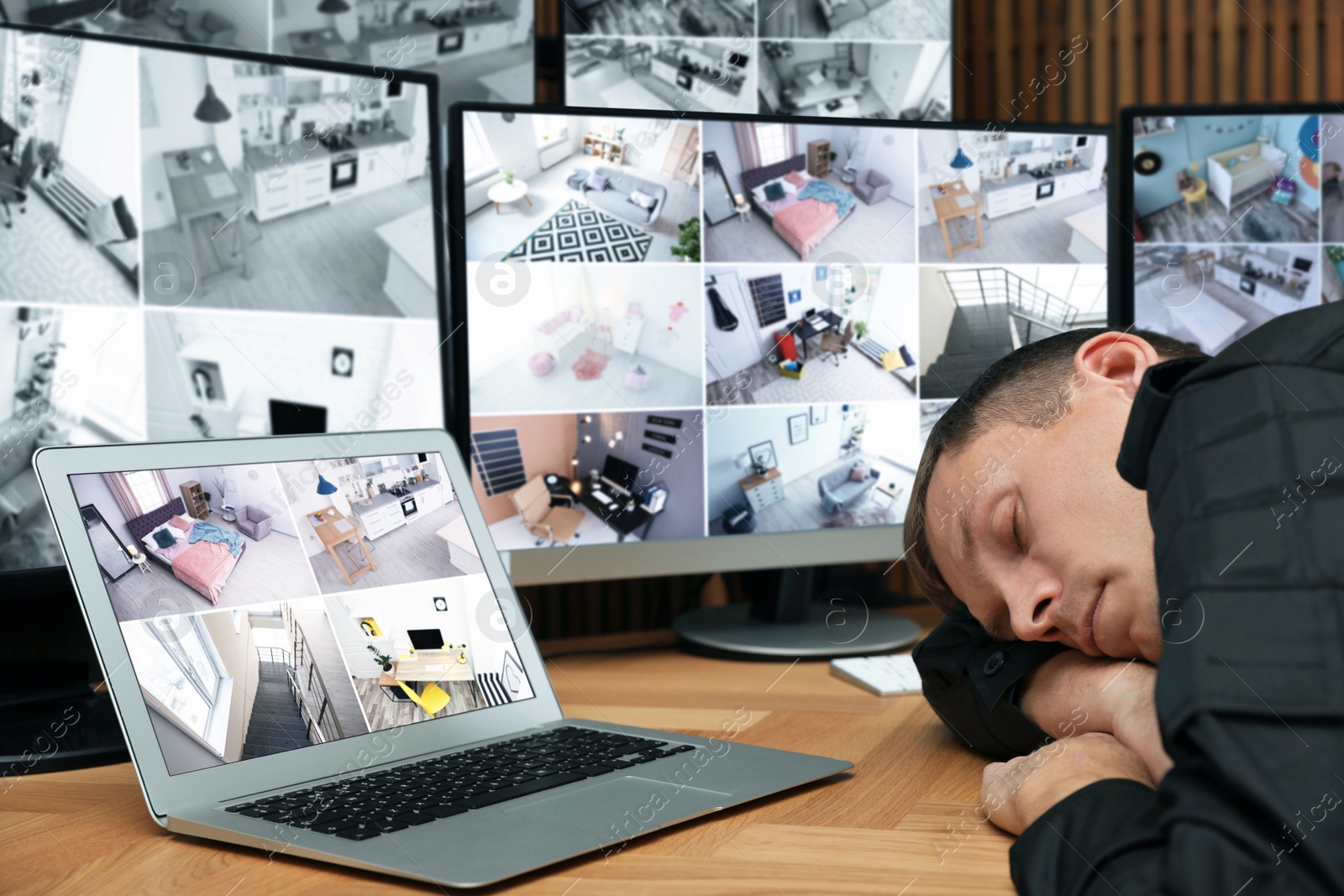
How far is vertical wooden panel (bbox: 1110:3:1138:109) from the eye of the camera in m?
1.73

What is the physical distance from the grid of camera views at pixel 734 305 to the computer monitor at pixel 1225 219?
9 cm

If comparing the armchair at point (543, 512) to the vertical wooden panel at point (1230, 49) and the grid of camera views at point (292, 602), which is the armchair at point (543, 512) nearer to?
the grid of camera views at point (292, 602)

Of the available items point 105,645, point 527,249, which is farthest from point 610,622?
point 105,645

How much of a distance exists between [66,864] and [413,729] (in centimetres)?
20

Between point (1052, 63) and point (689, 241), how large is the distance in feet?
3.57

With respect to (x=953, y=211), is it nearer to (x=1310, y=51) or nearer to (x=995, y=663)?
(x=995, y=663)

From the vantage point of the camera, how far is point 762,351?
3.39ft

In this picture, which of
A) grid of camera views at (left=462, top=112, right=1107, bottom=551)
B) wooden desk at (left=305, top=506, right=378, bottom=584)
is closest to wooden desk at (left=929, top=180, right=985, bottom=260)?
grid of camera views at (left=462, top=112, right=1107, bottom=551)

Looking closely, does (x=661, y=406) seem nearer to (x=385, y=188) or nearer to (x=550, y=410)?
(x=550, y=410)

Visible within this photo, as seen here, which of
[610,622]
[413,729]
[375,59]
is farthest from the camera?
[610,622]

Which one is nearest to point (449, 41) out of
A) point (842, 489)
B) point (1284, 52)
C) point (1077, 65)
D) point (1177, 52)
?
point (842, 489)

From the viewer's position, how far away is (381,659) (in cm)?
66

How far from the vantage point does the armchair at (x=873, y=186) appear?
107cm

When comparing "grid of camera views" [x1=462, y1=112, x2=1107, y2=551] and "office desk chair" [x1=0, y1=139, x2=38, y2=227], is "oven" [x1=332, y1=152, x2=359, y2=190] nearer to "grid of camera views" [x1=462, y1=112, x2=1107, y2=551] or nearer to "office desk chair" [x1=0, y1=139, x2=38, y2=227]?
"grid of camera views" [x1=462, y1=112, x2=1107, y2=551]
